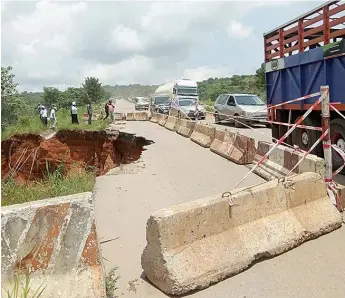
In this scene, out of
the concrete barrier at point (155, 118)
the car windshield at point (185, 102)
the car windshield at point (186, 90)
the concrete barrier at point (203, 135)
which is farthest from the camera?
the car windshield at point (186, 90)

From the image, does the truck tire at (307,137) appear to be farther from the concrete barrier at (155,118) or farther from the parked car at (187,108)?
Result: the concrete barrier at (155,118)

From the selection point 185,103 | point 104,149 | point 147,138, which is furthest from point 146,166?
point 185,103

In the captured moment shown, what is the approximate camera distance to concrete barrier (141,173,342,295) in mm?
3551

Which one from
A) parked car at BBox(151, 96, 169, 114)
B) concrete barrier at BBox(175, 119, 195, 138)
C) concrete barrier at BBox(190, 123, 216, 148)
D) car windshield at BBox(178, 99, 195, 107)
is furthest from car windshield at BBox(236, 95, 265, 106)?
parked car at BBox(151, 96, 169, 114)

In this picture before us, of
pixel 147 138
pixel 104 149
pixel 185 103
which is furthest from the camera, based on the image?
pixel 185 103

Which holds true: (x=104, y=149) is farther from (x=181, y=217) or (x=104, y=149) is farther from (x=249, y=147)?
(x=181, y=217)

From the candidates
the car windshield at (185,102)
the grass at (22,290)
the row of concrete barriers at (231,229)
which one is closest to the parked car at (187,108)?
the car windshield at (185,102)

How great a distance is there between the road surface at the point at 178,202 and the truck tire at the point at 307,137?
6.76ft

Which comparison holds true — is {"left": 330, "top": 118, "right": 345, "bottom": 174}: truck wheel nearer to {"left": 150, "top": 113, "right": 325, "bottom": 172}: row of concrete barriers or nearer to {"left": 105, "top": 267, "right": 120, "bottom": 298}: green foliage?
{"left": 150, "top": 113, "right": 325, "bottom": 172}: row of concrete barriers

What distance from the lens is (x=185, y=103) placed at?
85.0ft

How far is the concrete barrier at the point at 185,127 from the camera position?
49.4 feet

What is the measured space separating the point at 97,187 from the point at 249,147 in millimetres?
4125

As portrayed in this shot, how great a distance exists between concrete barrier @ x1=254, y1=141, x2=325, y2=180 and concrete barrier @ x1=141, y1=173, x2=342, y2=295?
0.66 m

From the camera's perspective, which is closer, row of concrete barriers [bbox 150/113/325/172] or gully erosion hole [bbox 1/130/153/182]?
row of concrete barriers [bbox 150/113/325/172]
